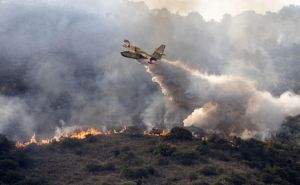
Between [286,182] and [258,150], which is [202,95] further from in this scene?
[286,182]

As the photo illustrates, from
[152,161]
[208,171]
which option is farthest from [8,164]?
[208,171]

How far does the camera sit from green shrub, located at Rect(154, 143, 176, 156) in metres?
93.9

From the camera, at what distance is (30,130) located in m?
105

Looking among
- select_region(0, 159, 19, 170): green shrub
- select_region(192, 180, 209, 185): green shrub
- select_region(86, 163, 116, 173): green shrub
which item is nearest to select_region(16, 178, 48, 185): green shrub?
select_region(0, 159, 19, 170): green shrub

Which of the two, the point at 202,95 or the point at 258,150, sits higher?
the point at 202,95

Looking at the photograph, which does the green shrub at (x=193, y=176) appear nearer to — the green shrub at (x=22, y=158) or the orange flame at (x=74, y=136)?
the green shrub at (x=22, y=158)

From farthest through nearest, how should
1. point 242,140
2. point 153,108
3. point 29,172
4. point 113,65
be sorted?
point 113,65, point 153,108, point 242,140, point 29,172

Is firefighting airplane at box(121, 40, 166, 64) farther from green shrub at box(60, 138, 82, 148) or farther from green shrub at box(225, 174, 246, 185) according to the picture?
green shrub at box(225, 174, 246, 185)

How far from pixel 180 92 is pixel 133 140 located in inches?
577

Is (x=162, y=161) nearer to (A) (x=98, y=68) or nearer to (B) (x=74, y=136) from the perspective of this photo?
(B) (x=74, y=136)

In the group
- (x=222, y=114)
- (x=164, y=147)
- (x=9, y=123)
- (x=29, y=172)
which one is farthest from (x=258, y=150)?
(x=9, y=123)

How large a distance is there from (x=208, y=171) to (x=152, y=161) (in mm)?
10896

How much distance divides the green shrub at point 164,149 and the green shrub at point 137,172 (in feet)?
30.1

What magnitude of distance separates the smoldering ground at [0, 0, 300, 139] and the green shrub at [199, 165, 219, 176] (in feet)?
45.0
